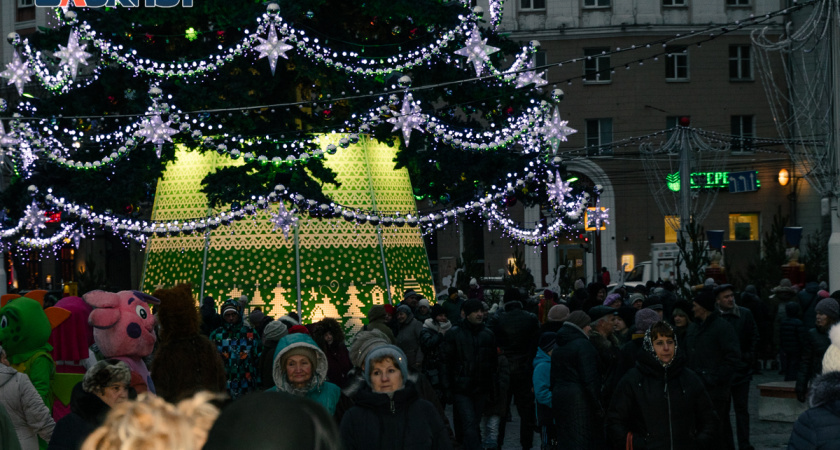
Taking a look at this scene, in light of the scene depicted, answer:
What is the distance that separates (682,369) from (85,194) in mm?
16193

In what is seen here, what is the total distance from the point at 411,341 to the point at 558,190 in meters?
8.67

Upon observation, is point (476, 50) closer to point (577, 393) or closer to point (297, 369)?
point (577, 393)

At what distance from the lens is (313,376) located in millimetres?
7949

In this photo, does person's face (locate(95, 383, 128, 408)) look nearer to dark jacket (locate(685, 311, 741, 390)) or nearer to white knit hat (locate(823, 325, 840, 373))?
white knit hat (locate(823, 325, 840, 373))

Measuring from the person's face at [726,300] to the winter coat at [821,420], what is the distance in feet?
22.1

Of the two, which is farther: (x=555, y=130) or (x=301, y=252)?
(x=301, y=252)

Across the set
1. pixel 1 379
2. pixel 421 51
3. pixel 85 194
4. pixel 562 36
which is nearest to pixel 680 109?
pixel 562 36

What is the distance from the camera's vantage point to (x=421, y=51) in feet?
75.9

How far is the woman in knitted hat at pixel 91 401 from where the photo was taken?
22.0ft

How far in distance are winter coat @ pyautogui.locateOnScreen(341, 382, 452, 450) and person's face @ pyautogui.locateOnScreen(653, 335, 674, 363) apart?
233cm

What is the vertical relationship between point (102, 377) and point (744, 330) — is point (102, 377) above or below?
above

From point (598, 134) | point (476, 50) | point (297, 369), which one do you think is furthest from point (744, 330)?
point (598, 134)

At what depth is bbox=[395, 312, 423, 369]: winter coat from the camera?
1570 centimetres

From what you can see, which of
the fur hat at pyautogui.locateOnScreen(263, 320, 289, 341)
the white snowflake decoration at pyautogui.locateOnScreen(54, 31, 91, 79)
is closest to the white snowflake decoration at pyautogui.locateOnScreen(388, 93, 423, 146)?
the white snowflake decoration at pyautogui.locateOnScreen(54, 31, 91, 79)
